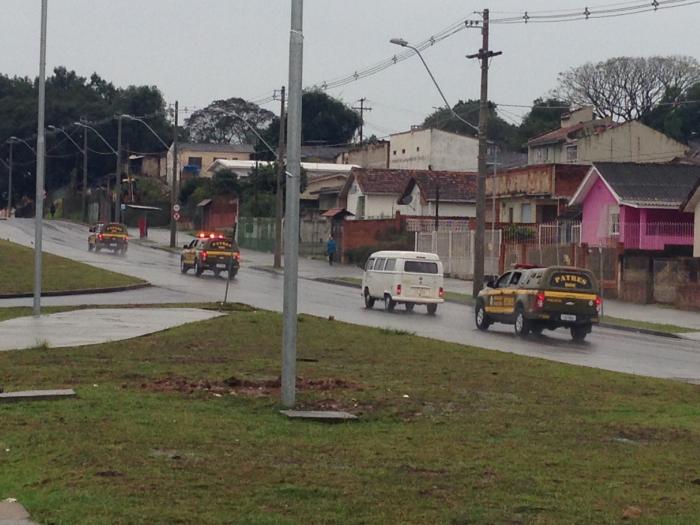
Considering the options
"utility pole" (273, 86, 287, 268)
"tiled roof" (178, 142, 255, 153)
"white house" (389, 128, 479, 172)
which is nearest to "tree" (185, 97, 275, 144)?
"tiled roof" (178, 142, 255, 153)

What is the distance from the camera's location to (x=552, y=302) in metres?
29.1

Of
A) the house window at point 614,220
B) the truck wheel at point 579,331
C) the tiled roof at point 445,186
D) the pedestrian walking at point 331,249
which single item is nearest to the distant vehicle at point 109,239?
the pedestrian walking at point 331,249

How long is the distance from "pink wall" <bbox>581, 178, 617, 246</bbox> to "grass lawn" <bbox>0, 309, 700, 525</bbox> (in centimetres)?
3591

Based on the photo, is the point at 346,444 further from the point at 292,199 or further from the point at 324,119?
the point at 324,119

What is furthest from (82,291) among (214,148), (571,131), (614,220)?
(214,148)

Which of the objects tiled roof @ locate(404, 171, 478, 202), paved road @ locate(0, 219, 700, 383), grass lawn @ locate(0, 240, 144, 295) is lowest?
paved road @ locate(0, 219, 700, 383)

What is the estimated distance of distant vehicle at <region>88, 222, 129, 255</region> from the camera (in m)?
Result: 69.8

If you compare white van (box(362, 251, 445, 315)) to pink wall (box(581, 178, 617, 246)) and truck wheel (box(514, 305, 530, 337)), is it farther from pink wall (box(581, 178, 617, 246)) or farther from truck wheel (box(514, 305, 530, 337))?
pink wall (box(581, 178, 617, 246))

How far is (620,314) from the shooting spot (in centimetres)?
3922

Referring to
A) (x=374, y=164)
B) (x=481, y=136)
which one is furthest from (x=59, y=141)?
(x=481, y=136)

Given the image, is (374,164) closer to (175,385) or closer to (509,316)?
(509,316)

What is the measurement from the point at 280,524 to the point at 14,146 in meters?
115

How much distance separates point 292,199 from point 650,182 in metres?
42.1

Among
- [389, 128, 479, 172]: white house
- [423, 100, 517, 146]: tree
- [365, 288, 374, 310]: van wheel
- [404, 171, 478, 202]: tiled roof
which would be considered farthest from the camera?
[423, 100, 517, 146]: tree
